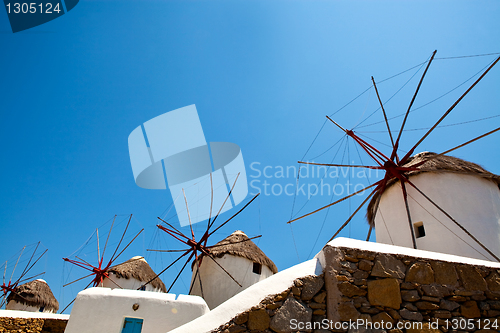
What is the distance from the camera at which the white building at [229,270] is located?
14.2m

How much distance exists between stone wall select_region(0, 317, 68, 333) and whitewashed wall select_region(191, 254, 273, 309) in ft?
20.6

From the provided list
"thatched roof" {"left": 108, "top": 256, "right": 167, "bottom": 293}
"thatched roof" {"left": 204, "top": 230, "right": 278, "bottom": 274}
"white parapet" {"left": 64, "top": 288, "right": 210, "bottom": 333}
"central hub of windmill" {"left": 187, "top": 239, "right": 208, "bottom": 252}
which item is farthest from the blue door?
"thatched roof" {"left": 108, "top": 256, "right": 167, "bottom": 293}

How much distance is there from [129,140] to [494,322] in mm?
12814

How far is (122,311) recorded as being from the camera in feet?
23.5

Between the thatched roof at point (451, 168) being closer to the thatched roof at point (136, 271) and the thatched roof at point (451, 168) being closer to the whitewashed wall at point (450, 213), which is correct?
the whitewashed wall at point (450, 213)

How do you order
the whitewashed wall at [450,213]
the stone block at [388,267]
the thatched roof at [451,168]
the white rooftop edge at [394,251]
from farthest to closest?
the thatched roof at [451,168] < the whitewashed wall at [450,213] < the white rooftop edge at [394,251] < the stone block at [388,267]

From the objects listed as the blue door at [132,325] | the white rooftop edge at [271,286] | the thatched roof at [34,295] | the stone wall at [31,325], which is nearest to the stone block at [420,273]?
Result: the white rooftop edge at [271,286]

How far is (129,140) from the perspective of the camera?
43.2 feet

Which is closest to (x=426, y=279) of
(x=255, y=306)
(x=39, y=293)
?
(x=255, y=306)

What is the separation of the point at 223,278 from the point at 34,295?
12432mm

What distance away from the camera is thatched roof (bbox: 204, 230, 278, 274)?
592 inches

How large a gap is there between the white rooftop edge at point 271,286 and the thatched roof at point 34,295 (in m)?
20.2

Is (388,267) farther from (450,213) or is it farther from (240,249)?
(240,249)

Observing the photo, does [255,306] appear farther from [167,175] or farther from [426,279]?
[167,175]
